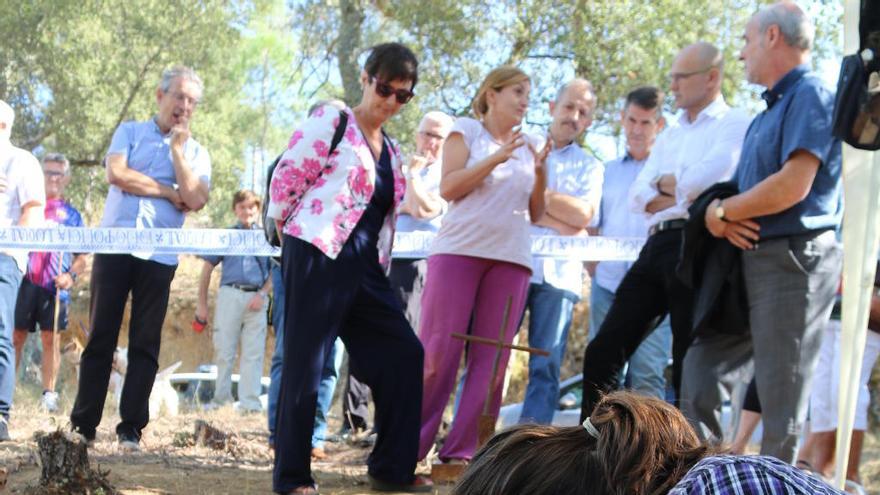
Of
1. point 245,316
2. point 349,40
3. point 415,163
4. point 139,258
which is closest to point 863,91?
point 415,163

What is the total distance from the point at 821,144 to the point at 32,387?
38.3 feet

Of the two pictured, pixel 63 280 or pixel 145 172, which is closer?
pixel 145 172

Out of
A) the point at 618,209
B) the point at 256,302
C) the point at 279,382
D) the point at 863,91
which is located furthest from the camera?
the point at 256,302

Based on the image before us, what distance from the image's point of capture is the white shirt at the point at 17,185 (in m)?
6.59

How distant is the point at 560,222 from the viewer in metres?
6.84

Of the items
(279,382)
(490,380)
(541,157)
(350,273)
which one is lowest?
(279,382)

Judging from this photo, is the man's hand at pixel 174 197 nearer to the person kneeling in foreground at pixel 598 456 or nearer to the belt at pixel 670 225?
the belt at pixel 670 225

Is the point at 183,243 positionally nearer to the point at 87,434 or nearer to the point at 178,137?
the point at 178,137

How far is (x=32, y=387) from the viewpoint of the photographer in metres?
14.1

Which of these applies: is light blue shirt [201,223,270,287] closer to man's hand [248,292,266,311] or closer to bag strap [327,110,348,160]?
man's hand [248,292,266,311]

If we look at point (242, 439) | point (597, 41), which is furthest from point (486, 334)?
point (597, 41)

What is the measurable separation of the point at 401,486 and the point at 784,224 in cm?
195

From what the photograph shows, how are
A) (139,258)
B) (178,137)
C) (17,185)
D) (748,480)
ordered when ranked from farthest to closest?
(17,185), (178,137), (139,258), (748,480)

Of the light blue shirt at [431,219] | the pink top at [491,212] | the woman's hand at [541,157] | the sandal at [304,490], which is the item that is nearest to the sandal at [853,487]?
the pink top at [491,212]
